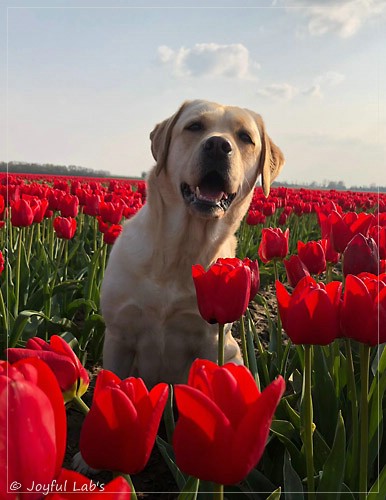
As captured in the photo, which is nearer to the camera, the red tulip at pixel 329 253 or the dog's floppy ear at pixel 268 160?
the red tulip at pixel 329 253

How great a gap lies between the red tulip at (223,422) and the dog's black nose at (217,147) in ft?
7.43

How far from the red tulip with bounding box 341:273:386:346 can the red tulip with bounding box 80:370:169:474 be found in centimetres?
64

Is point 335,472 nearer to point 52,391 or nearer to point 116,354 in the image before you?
point 52,391

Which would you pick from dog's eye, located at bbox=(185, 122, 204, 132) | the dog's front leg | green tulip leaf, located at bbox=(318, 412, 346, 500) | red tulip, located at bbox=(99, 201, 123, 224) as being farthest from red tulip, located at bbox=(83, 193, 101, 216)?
green tulip leaf, located at bbox=(318, 412, 346, 500)

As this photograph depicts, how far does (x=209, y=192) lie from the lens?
2967 millimetres

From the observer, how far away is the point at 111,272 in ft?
9.31

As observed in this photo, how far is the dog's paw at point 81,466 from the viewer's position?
2.13m

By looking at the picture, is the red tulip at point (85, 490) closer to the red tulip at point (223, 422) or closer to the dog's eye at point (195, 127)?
the red tulip at point (223, 422)

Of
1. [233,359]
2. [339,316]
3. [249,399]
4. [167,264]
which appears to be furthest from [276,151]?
[249,399]

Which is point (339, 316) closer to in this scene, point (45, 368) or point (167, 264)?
point (45, 368)

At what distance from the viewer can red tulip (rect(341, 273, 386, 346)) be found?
1205mm

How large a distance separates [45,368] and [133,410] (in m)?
0.17

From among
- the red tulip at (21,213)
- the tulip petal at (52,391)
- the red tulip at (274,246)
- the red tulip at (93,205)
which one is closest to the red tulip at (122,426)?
the tulip petal at (52,391)

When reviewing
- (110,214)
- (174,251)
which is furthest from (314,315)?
(110,214)
